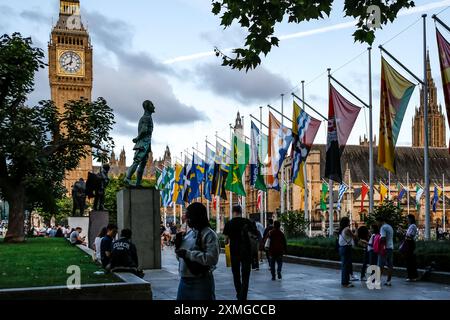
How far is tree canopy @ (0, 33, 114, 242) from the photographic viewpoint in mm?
30891

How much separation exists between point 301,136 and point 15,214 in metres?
14.9

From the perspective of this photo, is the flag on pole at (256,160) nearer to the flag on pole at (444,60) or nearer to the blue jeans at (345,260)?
the flag on pole at (444,60)

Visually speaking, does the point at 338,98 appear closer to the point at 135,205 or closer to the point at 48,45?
the point at 135,205

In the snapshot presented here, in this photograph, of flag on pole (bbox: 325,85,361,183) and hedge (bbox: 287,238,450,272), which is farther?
flag on pole (bbox: 325,85,361,183)

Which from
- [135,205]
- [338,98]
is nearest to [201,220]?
[135,205]

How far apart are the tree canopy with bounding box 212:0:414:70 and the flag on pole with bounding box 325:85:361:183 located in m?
15.1

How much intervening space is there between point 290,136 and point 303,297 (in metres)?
20.7

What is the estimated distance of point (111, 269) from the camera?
12727 millimetres

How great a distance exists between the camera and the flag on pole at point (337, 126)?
2600 cm

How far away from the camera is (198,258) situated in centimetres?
687

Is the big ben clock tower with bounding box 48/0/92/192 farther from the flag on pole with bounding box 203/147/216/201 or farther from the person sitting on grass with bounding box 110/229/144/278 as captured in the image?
the person sitting on grass with bounding box 110/229/144/278

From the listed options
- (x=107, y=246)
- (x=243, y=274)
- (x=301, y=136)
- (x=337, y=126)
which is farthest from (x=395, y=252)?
(x=301, y=136)

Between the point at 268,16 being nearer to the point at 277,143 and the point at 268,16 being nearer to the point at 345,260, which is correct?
the point at 345,260

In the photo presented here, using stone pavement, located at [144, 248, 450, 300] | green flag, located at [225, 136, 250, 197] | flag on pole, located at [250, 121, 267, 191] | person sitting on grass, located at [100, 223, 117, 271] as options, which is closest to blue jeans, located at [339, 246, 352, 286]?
stone pavement, located at [144, 248, 450, 300]
